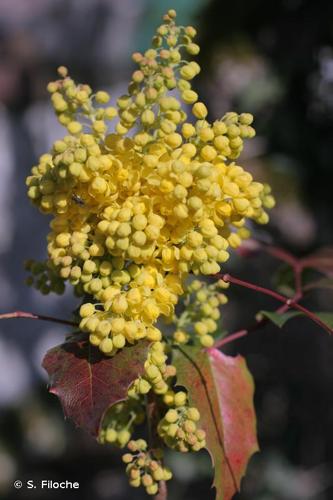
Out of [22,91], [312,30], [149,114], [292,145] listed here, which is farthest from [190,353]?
[22,91]

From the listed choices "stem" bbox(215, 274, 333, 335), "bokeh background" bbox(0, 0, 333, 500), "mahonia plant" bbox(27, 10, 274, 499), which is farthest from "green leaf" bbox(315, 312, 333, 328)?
"bokeh background" bbox(0, 0, 333, 500)

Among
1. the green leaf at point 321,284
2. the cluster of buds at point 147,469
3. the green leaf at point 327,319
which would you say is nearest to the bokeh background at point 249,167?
the green leaf at point 321,284

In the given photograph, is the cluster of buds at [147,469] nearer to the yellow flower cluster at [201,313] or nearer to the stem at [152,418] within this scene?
the stem at [152,418]

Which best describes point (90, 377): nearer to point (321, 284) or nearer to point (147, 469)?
point (147, 469)

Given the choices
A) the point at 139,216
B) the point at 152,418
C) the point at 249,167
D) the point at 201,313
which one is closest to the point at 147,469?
the point at 152,418

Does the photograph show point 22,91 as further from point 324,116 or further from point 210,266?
point 210,266
